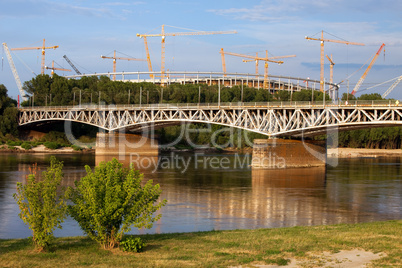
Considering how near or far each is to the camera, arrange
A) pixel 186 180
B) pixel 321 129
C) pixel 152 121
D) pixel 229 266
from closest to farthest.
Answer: pixel 229 266, pixel 186 180, pixel 321 129, pixel 152 121

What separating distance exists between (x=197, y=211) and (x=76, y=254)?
18.2m

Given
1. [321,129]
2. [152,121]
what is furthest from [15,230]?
[152,121]

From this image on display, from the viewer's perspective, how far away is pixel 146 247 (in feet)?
64.1

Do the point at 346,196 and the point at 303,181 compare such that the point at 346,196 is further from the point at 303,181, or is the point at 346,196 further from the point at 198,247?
the point at 198,247

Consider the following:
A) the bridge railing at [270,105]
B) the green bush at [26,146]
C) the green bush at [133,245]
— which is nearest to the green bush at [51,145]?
the green bush at [26,146]

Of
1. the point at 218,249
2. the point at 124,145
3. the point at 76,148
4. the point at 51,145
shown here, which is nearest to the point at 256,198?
the point at 218,249

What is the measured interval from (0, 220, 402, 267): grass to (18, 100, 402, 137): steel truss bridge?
4968 cm

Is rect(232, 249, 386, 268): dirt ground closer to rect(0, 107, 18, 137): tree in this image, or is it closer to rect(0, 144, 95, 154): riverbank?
rect(0, 144, 95, 154): riverbank

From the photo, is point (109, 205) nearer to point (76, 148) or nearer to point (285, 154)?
point (285, 154)

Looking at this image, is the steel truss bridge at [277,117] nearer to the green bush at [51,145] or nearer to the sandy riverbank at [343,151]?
the green bush at [51,145]

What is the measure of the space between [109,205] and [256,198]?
2716 centimetres

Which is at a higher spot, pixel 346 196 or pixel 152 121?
pixel 152 121

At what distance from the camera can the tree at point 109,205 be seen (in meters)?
18.7

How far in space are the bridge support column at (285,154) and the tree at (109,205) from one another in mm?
59417
